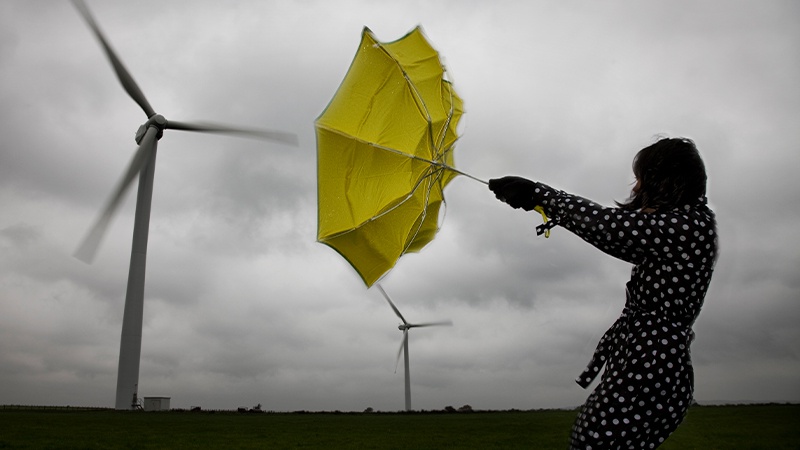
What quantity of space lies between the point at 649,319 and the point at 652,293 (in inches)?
6.2

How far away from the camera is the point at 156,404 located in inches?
3044

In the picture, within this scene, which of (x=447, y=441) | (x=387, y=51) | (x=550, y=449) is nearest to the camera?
(x=387, y=51)

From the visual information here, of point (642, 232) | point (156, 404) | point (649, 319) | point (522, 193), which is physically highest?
point (156, 404)

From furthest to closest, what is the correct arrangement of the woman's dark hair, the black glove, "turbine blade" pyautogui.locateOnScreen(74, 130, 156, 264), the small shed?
the small shed < "turbine blade" pyautogui.locateOnScreen(74, 130, 156, 264) < the black glove < the woman's dark hair

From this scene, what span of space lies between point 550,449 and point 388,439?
11.8 metres

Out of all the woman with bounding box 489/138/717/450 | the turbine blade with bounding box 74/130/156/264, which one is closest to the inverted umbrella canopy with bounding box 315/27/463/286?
the woman with bounding box 489/138/717/450

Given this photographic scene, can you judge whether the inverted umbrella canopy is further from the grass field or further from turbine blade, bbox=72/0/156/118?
turbine blade, bbox=72/0/156/118

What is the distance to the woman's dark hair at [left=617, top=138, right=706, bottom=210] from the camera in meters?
4.23

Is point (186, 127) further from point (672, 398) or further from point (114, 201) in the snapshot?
point (672, 398)

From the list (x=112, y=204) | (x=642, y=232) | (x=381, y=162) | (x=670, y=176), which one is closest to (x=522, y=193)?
(x=642, y=232)

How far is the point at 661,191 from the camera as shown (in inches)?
168

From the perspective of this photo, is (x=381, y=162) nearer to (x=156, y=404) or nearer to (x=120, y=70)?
(x=120, y=70)

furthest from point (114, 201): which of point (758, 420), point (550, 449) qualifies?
point (758, 420)

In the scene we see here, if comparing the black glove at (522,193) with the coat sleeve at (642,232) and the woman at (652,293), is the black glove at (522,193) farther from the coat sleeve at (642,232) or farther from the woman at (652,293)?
the coat sleeve at (642,232)
